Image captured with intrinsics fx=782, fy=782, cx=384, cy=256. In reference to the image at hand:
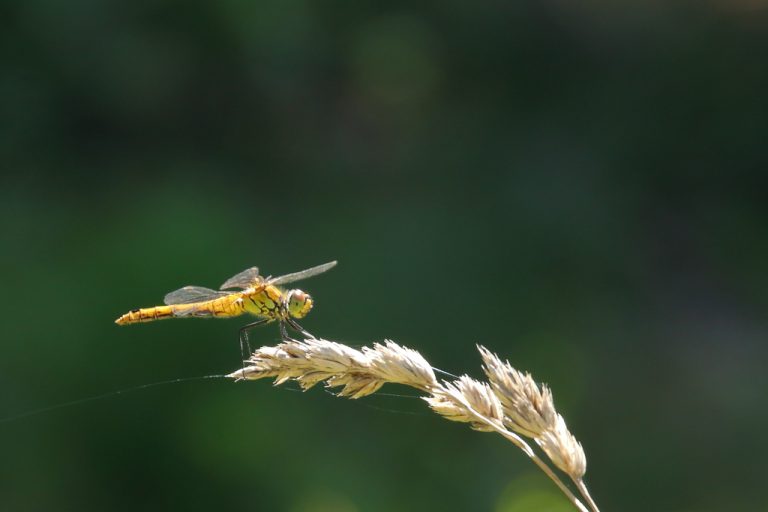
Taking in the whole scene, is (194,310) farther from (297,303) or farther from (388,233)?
(388,233)

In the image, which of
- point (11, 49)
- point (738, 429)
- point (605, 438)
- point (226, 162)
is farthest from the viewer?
point (226, 162)

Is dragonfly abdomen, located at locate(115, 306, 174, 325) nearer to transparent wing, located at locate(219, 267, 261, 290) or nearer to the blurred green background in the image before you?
transparent wing, located at locate(219, 267, 261, 290)

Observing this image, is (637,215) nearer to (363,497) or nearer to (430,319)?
(430,319)

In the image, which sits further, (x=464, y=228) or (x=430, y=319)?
(x=464, y=228)

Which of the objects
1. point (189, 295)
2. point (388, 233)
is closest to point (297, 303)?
point (189, 295)

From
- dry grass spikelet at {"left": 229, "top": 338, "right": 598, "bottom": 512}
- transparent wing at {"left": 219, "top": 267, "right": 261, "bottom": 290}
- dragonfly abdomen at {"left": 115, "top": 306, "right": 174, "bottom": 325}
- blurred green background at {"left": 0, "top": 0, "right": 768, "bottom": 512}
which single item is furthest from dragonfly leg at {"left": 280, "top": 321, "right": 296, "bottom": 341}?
blurred green background at {"left": 0, "top": 0, "right": 768, "bottom": 512}

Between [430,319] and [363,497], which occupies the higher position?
[430,319]

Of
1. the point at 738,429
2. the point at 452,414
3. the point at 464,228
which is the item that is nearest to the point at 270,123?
the point at 464,228
